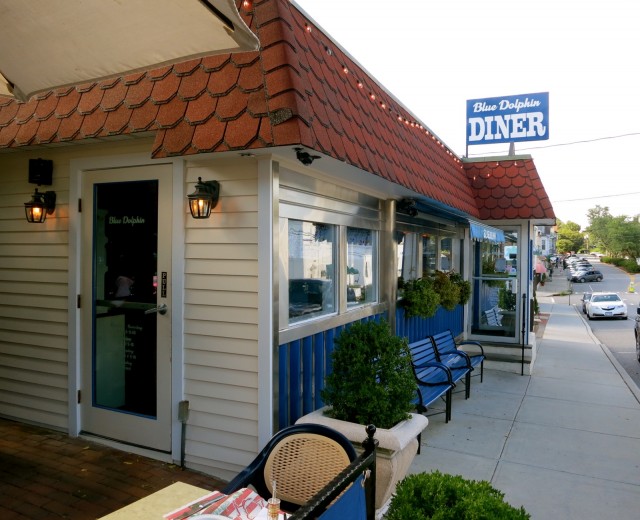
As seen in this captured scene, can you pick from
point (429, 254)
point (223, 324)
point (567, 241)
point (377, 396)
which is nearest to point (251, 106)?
point (223, 324)

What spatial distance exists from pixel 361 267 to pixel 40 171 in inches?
132

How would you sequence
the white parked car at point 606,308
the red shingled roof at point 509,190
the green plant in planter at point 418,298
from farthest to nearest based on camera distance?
the white parked car at point 606,308 → the red shingled roof at point 509,190 → the green plant in planter at point 418,298

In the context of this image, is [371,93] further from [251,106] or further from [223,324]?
[223,324]

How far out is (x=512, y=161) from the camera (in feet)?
29.5

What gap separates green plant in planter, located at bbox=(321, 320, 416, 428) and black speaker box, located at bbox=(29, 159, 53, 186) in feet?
10.3

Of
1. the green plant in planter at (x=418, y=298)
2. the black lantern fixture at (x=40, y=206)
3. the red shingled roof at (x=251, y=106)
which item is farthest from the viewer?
the green plant in planter at (x=418, y=298)

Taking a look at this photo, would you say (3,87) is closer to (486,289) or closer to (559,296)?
(486,289)

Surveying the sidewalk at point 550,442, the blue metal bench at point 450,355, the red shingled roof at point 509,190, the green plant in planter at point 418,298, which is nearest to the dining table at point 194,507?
the sidewalk at point 550,442

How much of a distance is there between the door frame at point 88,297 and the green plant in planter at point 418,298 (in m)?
3.25

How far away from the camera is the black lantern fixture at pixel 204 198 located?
11.7ft

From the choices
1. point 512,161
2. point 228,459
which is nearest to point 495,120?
point 512,161

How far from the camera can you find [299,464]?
2420 millimetres

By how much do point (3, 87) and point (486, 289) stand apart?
8.44m

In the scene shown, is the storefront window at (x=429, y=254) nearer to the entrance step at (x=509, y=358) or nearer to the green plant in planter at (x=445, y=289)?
the green plant in planter at (x=445, y=289)
